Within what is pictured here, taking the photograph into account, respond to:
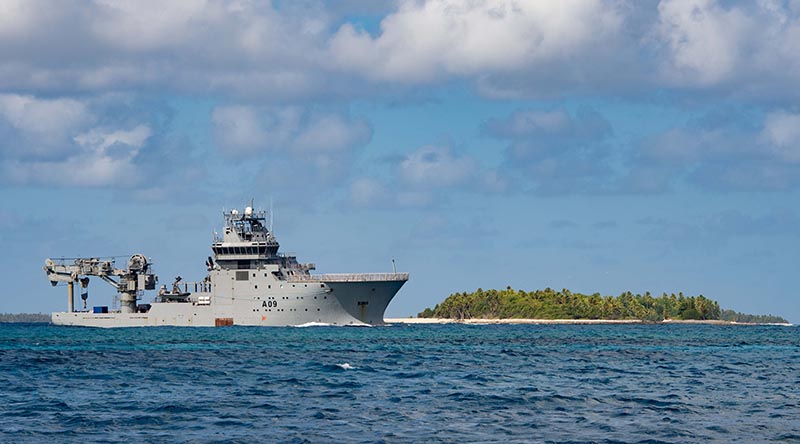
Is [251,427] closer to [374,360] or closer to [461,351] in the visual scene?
[374,360]

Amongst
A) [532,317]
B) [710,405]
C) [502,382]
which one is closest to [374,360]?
[502,382]

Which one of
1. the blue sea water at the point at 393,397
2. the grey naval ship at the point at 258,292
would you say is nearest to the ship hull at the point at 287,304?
the grey naval ship at the point at 258,292

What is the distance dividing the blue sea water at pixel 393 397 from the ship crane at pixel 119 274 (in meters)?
52.5

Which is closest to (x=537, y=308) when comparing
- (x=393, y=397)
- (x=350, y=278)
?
(x=350, y=278)

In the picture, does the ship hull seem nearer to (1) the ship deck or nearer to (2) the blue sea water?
(1) the ship deck

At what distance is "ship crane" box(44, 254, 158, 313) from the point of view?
4545 inches

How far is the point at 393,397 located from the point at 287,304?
69.7 m

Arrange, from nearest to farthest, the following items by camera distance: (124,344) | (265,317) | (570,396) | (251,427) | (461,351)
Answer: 1. (251,427)
2. (570,396)
3. (461,351)
4. (124,344)
5. (265,317)

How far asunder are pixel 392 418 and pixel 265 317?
2987 inches

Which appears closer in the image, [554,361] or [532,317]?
[554,361]

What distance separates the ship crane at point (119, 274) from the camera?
4545 inches

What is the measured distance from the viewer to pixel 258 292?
10694cm

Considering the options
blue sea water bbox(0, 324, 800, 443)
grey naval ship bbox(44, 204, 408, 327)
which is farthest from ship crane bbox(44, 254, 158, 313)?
blue sea water bbox(0, 324, 800, 443)

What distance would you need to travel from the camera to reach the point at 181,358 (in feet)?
185
